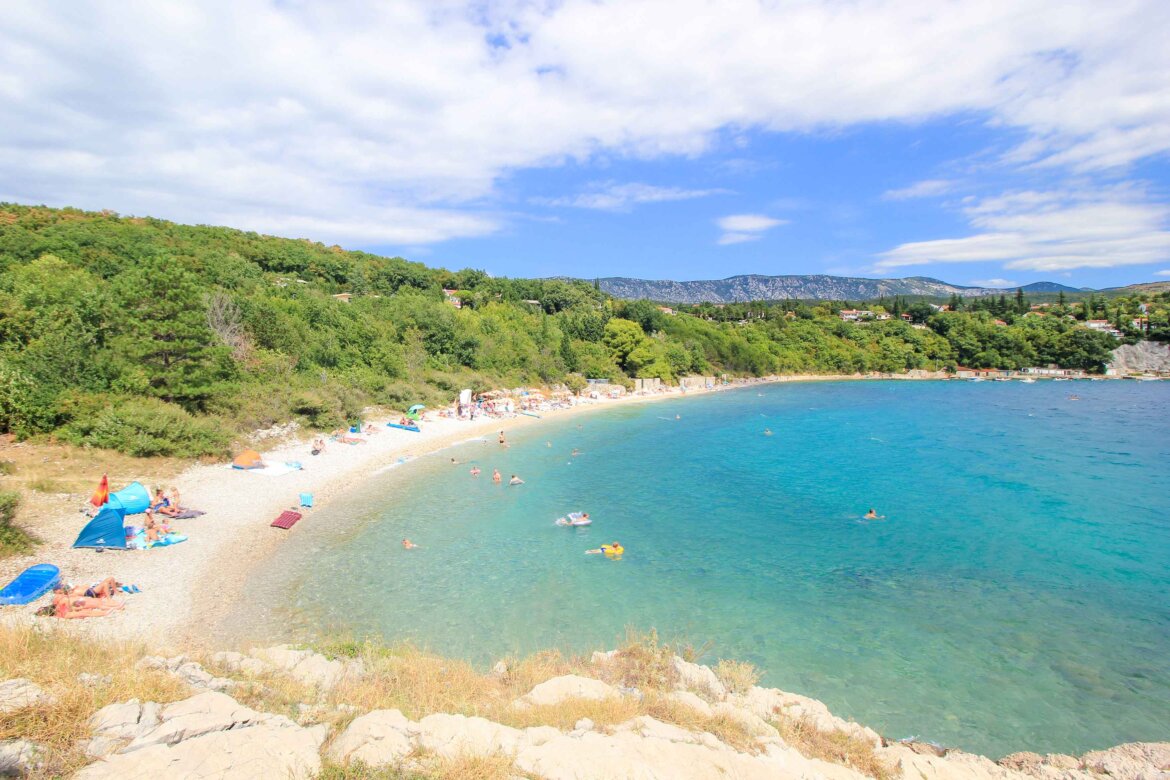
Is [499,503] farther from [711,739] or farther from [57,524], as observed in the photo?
[711,739]

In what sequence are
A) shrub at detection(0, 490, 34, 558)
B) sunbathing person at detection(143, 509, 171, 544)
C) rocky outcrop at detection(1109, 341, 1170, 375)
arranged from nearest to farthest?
shrub at detection(0, 490, 34, 558), sunbathing person at detection(143, 509, 171, 544), rocky outcrop at detection(1109, 341, 1170, 375)

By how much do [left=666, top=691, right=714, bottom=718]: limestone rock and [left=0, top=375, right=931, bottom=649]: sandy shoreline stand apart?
9999mm

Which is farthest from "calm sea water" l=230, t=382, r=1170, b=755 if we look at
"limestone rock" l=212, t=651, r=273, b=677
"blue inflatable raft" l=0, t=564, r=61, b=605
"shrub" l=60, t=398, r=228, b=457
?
"shrub" l=60, t=398, r=228, b=457

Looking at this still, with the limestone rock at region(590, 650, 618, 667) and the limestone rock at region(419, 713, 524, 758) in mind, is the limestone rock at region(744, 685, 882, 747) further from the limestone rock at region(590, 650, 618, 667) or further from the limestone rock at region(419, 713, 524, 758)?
the limestone rock at region(419, 713, 524, 758)

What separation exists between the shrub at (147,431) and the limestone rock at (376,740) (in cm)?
2053

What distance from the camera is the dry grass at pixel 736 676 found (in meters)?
9.66

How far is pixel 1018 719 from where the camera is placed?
32.8 feet

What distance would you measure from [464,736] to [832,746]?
5775 millimetres

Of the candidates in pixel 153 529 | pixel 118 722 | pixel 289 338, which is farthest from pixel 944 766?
pixel 289 338

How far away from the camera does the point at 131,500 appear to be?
16703mm

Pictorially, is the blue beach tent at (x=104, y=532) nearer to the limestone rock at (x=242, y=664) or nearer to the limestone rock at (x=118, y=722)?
the limestone rock at (x=242, y=664)

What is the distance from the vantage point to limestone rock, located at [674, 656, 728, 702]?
9172mm

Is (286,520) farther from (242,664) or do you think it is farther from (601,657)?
(601,657)

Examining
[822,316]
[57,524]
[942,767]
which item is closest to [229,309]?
[57,524]
